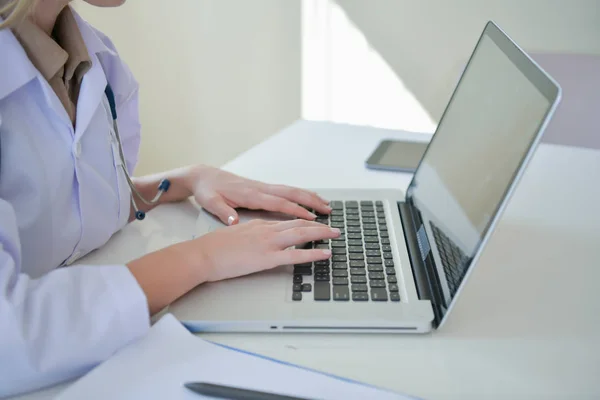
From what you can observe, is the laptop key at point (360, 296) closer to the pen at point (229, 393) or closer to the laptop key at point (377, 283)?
the laptop key at point (377, 283)

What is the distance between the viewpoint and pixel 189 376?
A: 1.82 feet

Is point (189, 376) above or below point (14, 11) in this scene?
below

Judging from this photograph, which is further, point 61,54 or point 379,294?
point 61,54

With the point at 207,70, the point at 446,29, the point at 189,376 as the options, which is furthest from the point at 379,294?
the point at 207,70

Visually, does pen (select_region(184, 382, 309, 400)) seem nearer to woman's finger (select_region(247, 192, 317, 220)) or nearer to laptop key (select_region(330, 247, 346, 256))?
laptop key (select_region(330, 247, 346, 256))

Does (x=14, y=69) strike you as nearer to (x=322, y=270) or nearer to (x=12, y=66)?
(x=12, y=66)

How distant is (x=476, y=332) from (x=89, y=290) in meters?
0.41

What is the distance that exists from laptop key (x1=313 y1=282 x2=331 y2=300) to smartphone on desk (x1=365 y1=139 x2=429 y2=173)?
1.66 ft

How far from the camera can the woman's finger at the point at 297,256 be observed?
2.31 feet

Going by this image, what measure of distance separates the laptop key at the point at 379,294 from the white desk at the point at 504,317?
45 mm

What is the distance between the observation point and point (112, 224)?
2.79 feet

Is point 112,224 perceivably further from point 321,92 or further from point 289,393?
point 321,92

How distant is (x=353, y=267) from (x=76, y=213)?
377 mm

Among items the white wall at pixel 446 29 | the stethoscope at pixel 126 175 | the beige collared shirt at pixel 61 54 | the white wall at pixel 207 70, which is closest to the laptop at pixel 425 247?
the stethoscope at pixel 126 175
